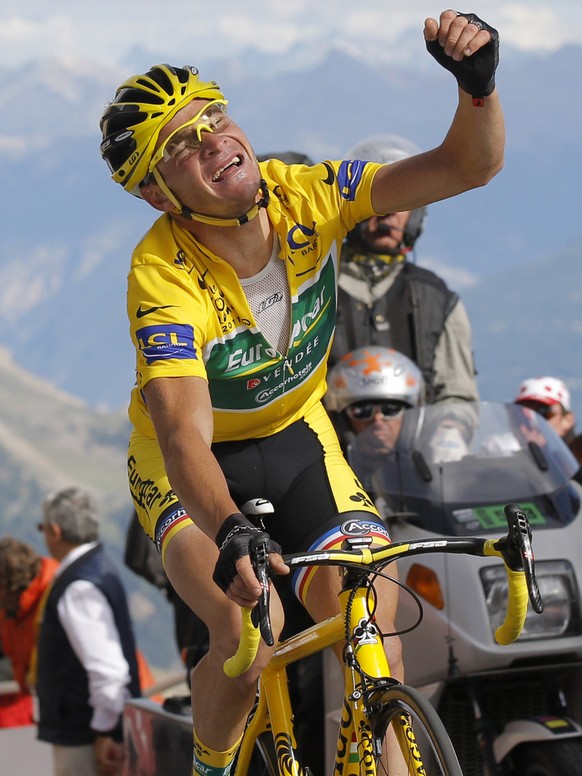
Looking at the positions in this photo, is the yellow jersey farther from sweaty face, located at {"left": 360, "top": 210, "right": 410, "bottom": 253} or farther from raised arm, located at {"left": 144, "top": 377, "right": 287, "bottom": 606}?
sweaty face, located at {"left": 360, "top": 210, "right": 410, "bottom": 253}

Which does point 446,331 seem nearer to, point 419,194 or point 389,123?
point 419,194

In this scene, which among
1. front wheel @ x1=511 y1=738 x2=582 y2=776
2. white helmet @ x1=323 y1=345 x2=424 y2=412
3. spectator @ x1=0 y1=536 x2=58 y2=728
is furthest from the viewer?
spectator @ x1=0 y1=536 x2=58 y2=728

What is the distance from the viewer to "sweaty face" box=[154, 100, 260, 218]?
13.1ft

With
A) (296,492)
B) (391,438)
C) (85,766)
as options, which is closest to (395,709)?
(296,492)

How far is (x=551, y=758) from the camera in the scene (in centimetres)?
432

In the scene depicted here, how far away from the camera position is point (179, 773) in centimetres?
553

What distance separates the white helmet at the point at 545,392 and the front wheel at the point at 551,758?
312cm

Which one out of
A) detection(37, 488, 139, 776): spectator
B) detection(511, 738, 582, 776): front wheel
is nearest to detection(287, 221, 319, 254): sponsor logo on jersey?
detection(511, 738, 582, 776): front wheel

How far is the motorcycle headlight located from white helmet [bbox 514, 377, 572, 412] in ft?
9.05

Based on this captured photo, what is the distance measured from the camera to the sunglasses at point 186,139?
13.2 feet

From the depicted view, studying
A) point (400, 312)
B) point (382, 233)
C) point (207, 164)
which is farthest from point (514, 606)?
point (382, 233)

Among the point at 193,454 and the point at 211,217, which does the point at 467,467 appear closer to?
the point at 211,217

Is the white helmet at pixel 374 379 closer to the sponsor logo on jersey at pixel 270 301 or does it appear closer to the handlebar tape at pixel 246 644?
the sponsor logo on jersey at pixel 270 301

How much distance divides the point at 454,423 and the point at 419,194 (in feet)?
4.20
